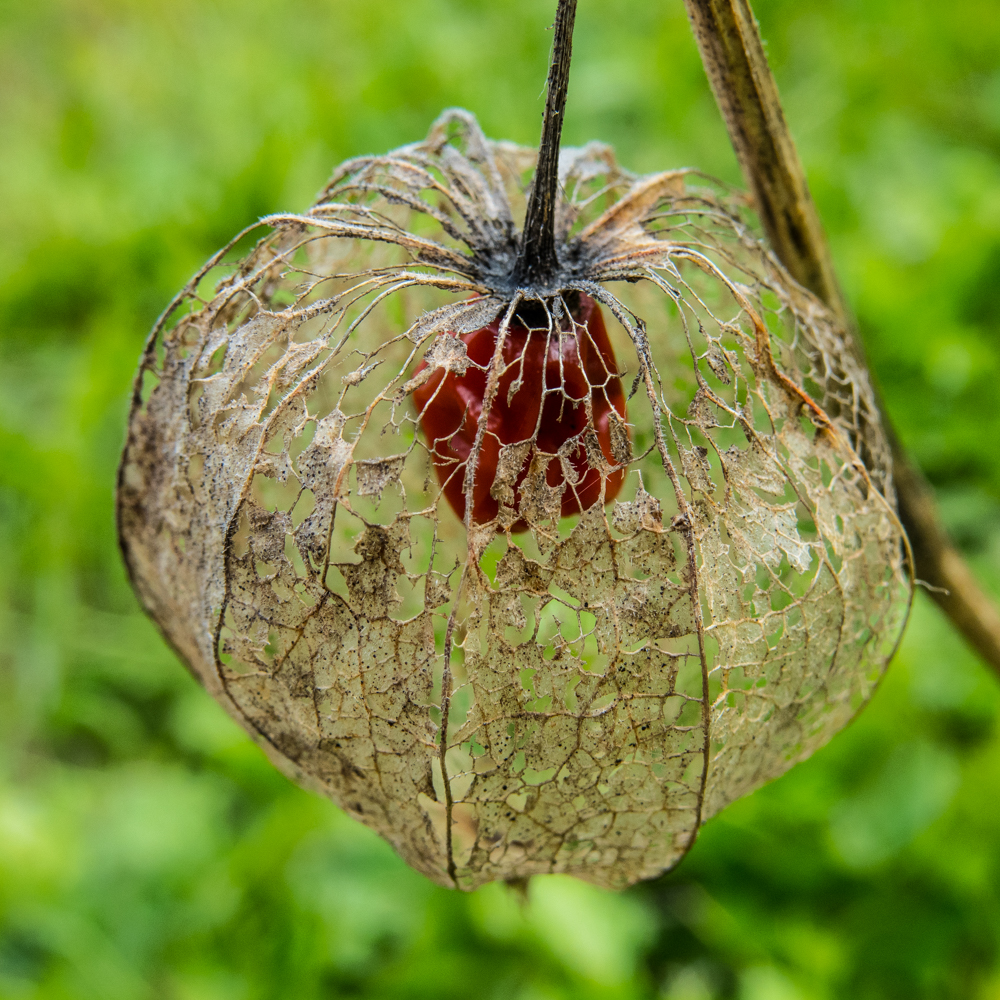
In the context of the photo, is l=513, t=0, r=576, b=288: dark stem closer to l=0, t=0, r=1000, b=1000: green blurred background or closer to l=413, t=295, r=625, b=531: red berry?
l=413, t=295, r=625, b=531: red berry

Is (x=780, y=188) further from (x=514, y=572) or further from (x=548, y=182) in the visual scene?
(x=514, y=572)

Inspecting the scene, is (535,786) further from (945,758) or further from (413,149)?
(945,758)

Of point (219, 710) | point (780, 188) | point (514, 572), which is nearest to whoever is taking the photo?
point (514, 572)

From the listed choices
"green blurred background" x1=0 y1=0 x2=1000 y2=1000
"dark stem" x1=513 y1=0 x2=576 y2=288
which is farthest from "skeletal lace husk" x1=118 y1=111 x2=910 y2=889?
"green blurred background" x1=0 y1=0 x2=1000 y2=1000

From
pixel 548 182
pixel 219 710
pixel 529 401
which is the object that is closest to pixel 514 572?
pixel 529 401

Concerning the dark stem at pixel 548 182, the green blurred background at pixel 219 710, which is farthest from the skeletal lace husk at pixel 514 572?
the green blurred background at pixel 219 710

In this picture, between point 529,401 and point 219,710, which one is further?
point 219,710

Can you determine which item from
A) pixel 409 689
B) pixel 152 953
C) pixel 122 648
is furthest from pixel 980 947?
pixel 122 648
